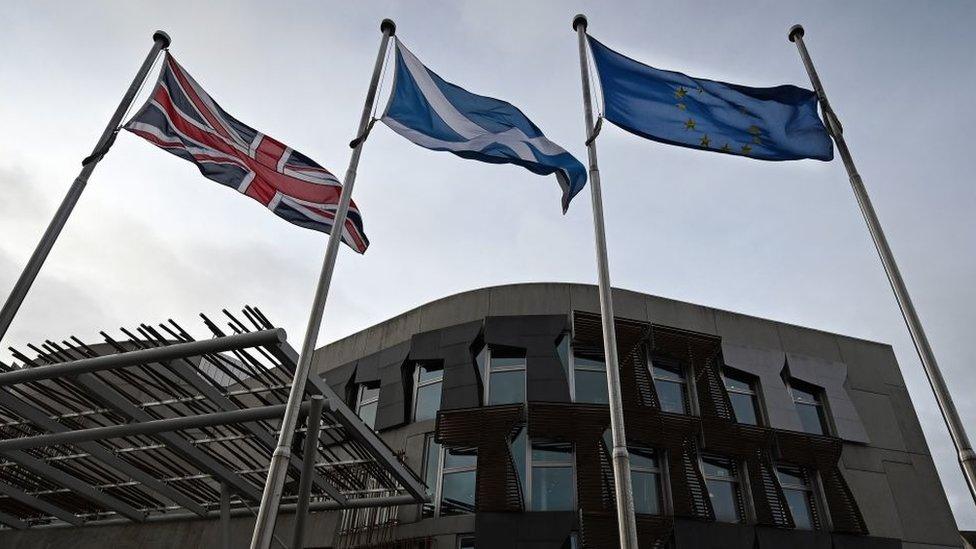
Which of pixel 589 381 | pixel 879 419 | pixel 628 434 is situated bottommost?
pixel 628 434

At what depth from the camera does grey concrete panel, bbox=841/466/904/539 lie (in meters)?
19.5

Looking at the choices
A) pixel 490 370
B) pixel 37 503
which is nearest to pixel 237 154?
pixel 490 370

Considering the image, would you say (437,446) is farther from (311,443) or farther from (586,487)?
(311,443)

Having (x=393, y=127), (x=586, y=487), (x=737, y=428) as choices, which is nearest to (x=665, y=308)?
(x=737, y=428)

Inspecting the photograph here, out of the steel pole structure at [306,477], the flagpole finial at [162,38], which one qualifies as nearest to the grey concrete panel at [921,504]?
the steel pole structure at [306,477]

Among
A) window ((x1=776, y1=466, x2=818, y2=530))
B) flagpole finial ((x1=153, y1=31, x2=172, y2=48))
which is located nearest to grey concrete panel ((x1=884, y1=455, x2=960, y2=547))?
window ((x1=776, y1=466, x2=818, y2=530))

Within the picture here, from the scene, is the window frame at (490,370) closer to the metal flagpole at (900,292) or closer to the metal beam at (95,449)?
the metal beam at (95,449)

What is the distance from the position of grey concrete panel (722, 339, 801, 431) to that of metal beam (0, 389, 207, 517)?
51.1 feet

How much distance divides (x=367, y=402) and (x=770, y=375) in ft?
40.8

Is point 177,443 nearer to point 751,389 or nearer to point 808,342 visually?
point 751,389

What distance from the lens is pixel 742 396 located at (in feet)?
70.4

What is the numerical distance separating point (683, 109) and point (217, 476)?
12.6 m

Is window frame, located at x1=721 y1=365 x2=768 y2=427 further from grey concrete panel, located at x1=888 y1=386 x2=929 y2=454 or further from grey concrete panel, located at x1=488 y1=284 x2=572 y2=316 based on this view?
grey concrete panel, located at x1=488 y1=284 x2=572 y2=316

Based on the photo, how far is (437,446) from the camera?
19562 mm
